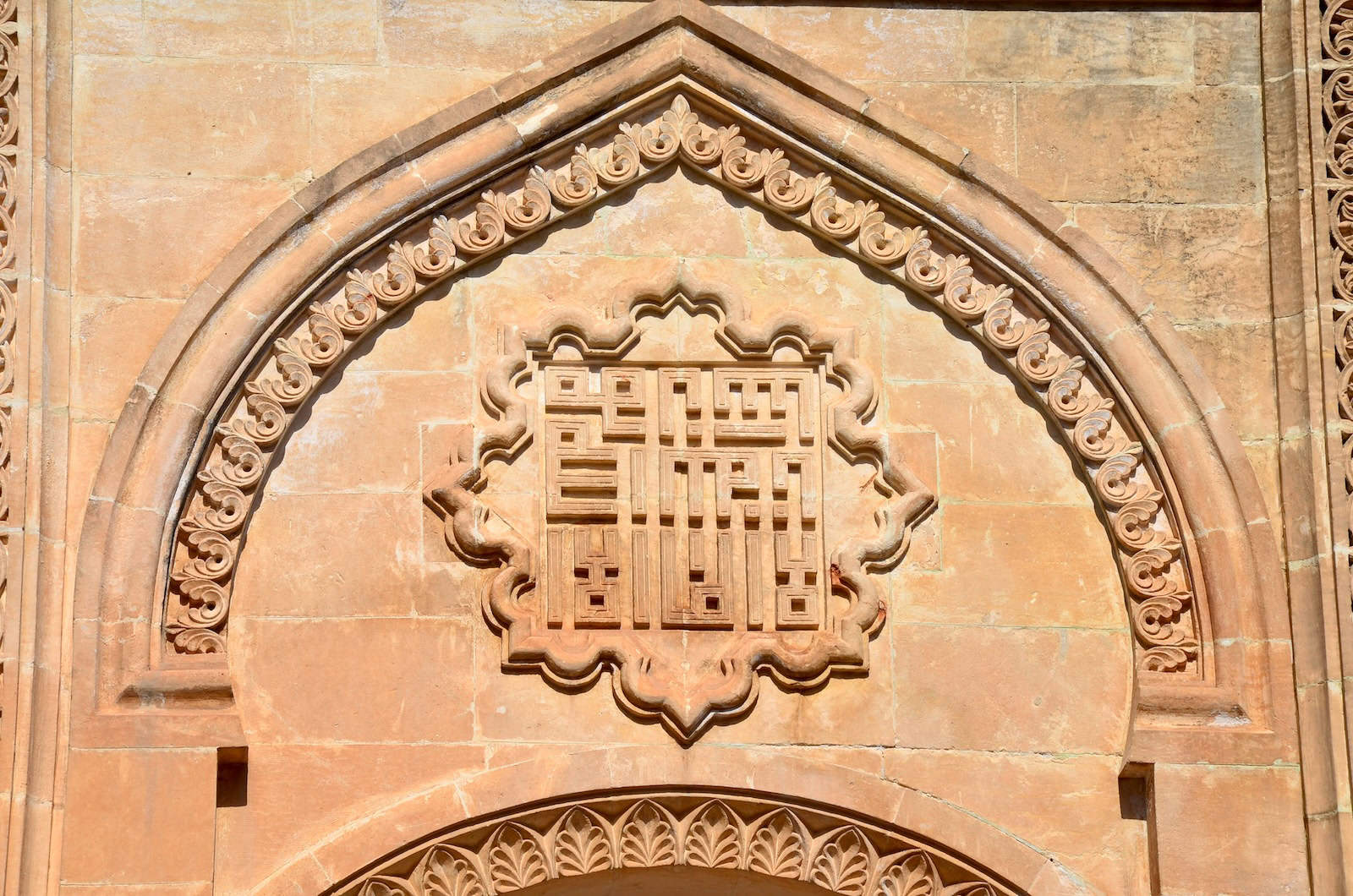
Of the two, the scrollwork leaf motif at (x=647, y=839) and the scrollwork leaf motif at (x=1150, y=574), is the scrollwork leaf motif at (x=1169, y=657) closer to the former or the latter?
the scrollwork leaf motif at (x=1150, y=574)

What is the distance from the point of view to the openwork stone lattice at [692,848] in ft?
27.7

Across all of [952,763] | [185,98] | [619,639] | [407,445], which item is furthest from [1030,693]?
[185,98]

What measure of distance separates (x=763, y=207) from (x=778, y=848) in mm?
2221

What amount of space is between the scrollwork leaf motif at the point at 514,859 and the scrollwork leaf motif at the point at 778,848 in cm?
67

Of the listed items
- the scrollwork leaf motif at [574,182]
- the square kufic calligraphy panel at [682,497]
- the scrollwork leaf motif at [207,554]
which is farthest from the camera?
the scrollwork leaf motif at [574,182]

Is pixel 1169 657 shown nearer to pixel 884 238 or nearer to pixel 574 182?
pixel 884 238

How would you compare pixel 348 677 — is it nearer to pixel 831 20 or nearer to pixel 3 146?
pixel 3 146

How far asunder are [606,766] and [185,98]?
2.71m

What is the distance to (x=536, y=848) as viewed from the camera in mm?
8469

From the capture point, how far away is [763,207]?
9250 millimetres

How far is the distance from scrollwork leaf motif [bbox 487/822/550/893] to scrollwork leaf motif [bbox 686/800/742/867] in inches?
18.7

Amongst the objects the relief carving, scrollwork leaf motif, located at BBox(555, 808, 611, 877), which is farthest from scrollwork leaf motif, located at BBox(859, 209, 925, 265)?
scrollwork leaf motif, located at BBox(555, 808, 611, 877)

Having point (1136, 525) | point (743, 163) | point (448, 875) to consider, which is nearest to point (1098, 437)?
point (1136, 525)

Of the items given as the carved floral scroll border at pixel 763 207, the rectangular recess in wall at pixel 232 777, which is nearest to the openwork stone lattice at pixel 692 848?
the rectangular recess in wall at pixel 232 777
